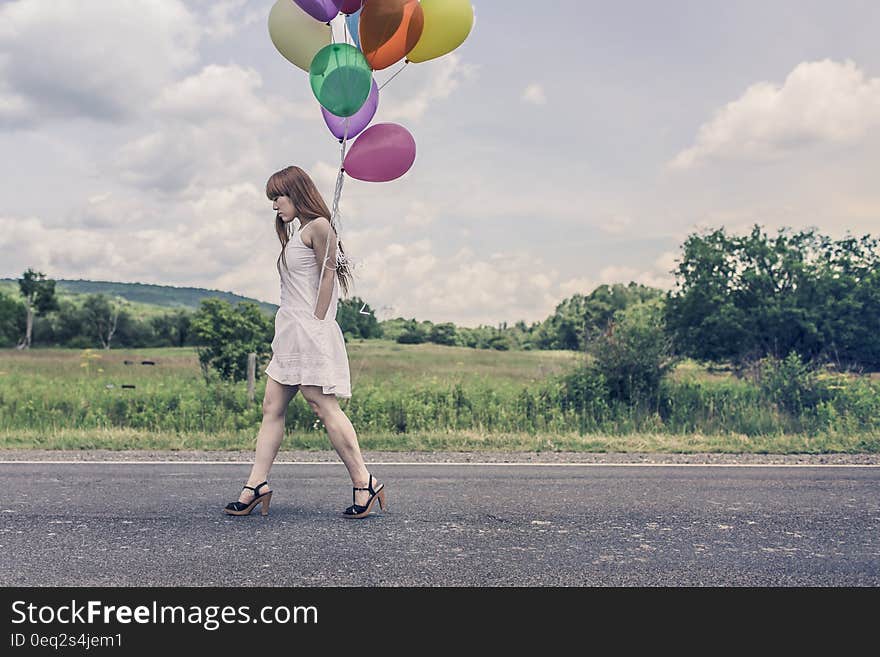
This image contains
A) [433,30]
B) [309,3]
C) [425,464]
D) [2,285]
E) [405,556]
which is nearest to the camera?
[405,556]

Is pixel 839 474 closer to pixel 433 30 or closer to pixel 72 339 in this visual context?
pixel 433 30

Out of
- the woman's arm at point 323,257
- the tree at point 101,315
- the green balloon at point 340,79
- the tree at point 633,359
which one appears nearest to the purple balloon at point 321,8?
the green balloon at point 340,79

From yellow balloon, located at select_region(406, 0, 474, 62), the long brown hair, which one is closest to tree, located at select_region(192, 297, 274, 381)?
yellow balloon, located at select_region(406, 0, 474, 62)

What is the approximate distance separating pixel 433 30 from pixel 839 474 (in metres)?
Answer: 5.23

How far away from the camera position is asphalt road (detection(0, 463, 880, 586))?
3.74 meters

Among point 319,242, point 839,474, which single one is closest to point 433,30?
point 319,242

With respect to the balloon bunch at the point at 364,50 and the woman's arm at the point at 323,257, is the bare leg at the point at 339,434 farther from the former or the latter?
the balloon bunch at the point at 364,50

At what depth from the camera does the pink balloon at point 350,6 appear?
5.40m

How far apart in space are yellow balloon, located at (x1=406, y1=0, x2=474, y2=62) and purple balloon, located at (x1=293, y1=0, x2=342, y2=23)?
630mm

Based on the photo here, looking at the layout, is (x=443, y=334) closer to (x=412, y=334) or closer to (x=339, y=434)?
(x=412, y=334)

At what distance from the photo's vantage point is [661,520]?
16.5 ft

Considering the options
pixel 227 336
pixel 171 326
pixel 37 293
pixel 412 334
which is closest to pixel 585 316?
pixel 227 336

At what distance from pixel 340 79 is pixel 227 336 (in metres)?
11.4

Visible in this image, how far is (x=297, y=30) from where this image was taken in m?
5.69
